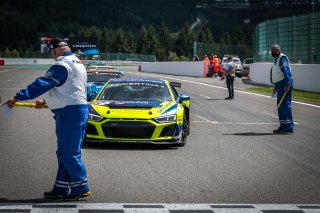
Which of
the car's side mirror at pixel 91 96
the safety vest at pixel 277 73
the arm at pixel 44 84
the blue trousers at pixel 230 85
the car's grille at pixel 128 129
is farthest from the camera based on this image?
the blue trousers at pixel 230 85

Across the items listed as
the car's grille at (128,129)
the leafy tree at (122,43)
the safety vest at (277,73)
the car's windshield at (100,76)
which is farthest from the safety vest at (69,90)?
the leafy tree at (122,43)

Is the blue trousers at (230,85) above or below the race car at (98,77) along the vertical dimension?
below

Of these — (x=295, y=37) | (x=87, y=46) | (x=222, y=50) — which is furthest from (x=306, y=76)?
(x=87, y=46)

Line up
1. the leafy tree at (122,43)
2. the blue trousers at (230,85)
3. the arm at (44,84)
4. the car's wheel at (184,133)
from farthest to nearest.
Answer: the leafy tree at (122,43)
the blue trousers at (230,85)
the car's wheel at (184,133)
the arm at (44,84)

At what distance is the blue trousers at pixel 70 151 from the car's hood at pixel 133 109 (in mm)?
4338

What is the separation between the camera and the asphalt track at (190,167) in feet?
25.3

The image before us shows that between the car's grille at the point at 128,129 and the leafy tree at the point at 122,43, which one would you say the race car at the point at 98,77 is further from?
the leafy tree at the point at 122,43

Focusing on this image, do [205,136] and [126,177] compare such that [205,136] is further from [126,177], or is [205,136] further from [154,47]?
[154,47]

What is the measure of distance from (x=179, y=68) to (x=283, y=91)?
4237cm

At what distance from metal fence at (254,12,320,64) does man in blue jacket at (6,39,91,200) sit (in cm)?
2913

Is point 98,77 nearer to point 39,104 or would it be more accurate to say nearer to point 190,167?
point 190,167

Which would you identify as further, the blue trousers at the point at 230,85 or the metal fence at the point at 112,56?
the metal fence at the point at 112,56

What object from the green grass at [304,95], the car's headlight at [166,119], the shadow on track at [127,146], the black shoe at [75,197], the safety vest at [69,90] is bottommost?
the green grass at [304,95]

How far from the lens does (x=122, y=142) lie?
1180 cm
